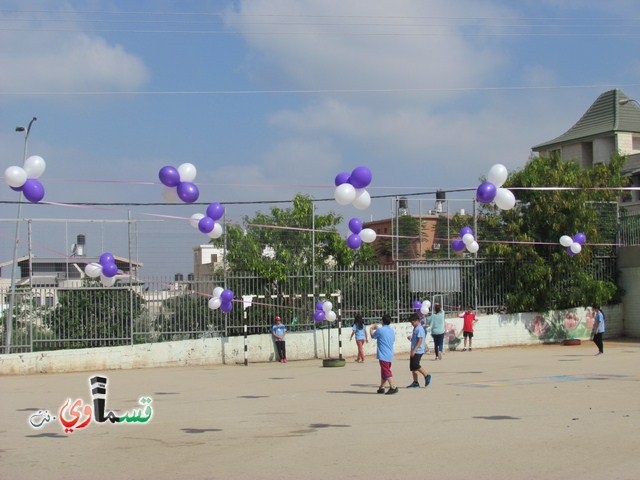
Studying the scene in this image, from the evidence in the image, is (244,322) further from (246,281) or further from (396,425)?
(396,425)

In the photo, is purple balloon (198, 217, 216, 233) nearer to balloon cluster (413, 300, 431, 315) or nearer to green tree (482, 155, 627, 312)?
→ balloon cluster (413, 300, 431, 315)

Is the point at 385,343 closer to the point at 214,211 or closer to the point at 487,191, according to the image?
the point at 487,191

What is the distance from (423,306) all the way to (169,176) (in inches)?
511

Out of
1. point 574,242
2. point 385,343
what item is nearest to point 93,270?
point 385,343

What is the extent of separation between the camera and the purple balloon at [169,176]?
46.5 feet

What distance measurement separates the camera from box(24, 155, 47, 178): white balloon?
13812 mm

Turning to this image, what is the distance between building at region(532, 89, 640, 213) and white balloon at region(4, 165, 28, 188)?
1891 inches

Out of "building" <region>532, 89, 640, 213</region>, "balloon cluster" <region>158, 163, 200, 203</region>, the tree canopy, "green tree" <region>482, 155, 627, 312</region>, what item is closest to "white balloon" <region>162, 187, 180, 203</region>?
"balloon cluster" <region>158, 163, 200, 203</region>

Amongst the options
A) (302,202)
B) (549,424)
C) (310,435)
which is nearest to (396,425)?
(310,435)

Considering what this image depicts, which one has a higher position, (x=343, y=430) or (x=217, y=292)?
(x=217, y=292)

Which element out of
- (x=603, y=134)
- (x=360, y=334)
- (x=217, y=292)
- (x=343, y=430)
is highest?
(x=603, y=134)

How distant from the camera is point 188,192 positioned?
14.3m

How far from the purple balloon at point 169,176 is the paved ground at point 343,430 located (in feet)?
13.0

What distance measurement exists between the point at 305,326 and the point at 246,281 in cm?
246
